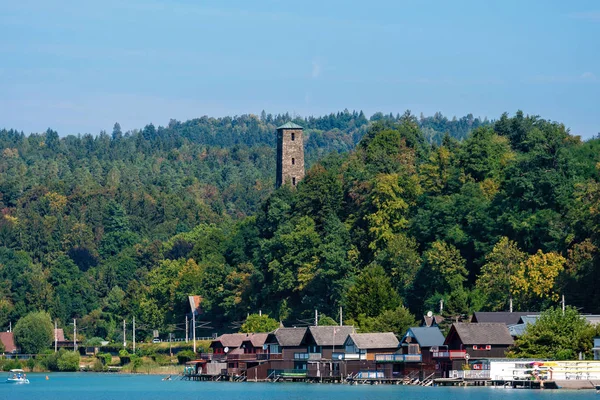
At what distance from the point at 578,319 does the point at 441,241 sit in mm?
26215

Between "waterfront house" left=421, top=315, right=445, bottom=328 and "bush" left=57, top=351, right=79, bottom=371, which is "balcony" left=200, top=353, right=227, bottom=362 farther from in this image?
"bush" left=57, top=351, right=79, bottom=371

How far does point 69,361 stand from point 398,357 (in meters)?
57.3

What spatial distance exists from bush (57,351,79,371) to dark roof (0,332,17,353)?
12909mm

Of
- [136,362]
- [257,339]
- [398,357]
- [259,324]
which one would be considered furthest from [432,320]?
[136,362]

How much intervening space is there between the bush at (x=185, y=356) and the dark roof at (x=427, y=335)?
37360 mm

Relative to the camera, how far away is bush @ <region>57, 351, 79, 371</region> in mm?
137750

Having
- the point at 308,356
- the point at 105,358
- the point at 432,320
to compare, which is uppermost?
the point at 432,320

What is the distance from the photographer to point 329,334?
3853 inches

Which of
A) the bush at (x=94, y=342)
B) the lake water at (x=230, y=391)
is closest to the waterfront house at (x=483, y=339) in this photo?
the lake water at (x=230, y=391)

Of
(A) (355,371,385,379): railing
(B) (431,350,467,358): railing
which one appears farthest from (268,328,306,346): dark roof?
(B) (431,350,467,358): railing

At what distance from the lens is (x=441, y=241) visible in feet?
354

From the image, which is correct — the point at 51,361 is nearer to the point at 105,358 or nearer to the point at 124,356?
the point at 105,358

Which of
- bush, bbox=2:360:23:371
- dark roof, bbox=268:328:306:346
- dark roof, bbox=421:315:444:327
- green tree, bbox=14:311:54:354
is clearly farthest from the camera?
green tree, bbox=14:311:54:354

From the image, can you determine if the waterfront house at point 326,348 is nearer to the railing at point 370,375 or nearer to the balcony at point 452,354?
the railing at point 370,375
